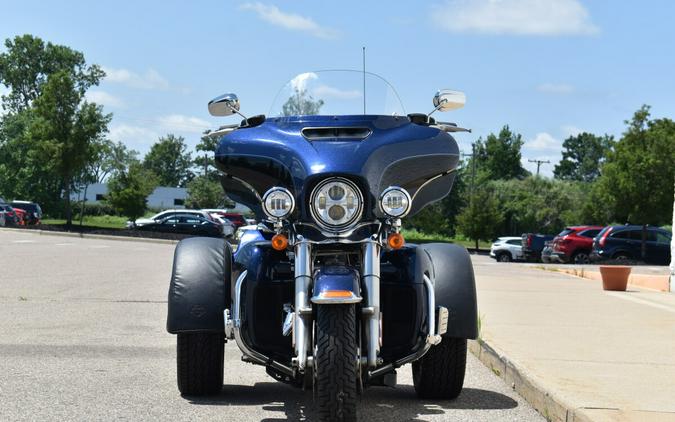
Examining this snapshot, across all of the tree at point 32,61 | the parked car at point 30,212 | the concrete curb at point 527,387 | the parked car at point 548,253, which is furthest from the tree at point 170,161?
the concrete curb at point 527,387

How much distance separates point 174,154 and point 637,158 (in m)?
126

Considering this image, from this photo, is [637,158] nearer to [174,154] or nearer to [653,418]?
Result: [653,418]

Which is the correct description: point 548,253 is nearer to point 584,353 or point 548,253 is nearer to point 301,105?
point 584,353

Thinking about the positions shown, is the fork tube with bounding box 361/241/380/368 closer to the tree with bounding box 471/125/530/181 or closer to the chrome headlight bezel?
the chrome headlight bezel

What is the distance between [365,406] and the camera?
6070 mm

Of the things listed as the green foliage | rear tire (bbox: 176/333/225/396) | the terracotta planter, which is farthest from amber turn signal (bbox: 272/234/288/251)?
the green foliage

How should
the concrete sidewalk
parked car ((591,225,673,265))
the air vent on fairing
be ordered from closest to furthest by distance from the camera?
the air vent on fairing, the concrete sidewalk, parked car ((591,225,673,265))

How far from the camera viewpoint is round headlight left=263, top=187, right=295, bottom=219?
5.05 m

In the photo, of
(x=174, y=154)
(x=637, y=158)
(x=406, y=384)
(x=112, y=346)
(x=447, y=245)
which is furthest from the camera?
(x=174, y=154)

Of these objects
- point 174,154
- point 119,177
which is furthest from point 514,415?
point 174,154

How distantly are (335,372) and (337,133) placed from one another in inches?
59.0

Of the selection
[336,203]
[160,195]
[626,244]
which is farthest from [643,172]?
[160,195]

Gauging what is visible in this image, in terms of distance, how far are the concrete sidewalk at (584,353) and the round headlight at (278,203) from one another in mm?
1921

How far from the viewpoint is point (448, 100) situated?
595 cm
